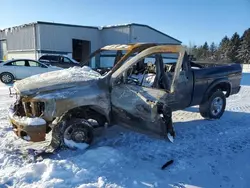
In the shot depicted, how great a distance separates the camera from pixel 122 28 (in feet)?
76.5

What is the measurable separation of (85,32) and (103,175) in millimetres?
22247

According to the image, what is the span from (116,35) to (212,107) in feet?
60.1

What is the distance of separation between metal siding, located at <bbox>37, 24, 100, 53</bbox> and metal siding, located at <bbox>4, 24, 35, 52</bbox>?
1036mm

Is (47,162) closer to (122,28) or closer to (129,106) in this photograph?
(129,106)

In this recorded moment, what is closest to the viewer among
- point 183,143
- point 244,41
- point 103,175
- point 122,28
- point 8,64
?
point 103,175

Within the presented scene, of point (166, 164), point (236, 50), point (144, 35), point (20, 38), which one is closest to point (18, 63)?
point (20, 38)

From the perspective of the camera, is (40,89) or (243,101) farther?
(243,101)

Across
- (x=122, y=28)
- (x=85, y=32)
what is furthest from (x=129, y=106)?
(x=85, y=32)

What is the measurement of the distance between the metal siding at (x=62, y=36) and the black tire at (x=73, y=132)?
1916 centimetres

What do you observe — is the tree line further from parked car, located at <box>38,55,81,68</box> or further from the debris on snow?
the debris on snow

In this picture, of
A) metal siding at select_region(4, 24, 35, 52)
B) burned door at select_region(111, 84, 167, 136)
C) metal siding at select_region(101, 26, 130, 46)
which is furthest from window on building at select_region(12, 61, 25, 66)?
metal siding at select_region(101, 26, 130, 46)

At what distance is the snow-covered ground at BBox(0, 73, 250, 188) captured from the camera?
3723 millimetres

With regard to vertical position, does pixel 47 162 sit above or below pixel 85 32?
below

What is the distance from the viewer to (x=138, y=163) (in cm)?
431
